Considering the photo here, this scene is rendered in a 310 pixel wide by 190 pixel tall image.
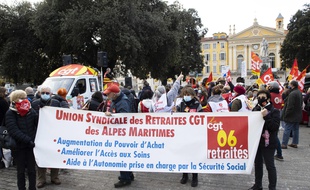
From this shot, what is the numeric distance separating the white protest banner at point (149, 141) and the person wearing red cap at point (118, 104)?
175 mm

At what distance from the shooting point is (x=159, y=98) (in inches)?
269

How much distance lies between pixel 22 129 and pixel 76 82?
8.24 metres

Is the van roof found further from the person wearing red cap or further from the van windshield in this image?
the person wearing red cap

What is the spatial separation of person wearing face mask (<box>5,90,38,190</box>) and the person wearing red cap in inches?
52.5

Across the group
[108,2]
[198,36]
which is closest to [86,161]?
[108,2]

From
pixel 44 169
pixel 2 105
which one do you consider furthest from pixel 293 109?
pixel 2 105

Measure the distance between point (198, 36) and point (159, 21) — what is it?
27941 mm

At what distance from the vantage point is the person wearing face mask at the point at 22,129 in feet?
15.4

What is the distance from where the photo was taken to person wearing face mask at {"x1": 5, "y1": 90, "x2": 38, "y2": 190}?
4688 millimetres

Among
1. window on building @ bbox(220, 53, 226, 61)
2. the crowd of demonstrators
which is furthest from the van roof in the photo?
window on building @ bbox(220, 53, 226, 61)

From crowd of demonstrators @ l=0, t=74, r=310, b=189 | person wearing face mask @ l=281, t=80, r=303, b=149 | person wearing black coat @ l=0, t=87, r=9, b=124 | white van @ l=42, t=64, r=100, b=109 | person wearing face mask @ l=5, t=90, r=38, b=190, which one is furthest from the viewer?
white van @ l=42, t=64, r=100, b=109

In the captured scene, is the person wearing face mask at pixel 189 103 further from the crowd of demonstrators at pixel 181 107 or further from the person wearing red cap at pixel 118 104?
the person wearing red cap at pixel 118 104

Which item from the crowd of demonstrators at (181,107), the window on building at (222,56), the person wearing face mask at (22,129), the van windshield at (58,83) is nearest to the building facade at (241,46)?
the window on building at (222,56)

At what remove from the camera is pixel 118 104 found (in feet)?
17.8
